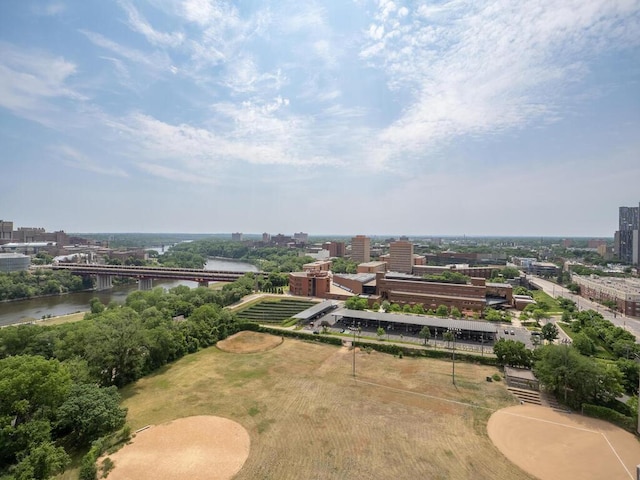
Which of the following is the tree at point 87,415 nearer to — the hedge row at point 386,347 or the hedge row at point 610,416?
the hedge row at point 386,347

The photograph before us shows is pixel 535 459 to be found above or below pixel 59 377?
below

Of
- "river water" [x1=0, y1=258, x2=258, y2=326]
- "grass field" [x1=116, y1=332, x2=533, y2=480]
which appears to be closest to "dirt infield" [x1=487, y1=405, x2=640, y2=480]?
"grass field" [x1=116, y1=332, x2=533, y2=480]

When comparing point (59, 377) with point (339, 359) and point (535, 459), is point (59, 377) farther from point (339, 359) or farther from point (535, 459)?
point (535, 459)

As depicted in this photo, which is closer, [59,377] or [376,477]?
[376,477]

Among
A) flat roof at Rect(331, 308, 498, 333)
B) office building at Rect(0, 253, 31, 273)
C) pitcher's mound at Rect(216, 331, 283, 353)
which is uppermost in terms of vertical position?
office building at Rect(0, 253, 31, 273)

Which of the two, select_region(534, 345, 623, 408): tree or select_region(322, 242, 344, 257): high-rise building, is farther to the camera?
select_region(322, 242, 344, 257): high-rise building

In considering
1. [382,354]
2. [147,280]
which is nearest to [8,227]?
[147,280]

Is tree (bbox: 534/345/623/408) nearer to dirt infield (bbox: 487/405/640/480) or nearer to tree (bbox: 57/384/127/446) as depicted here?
dirt infield (bbox: 487/405/640/480)
